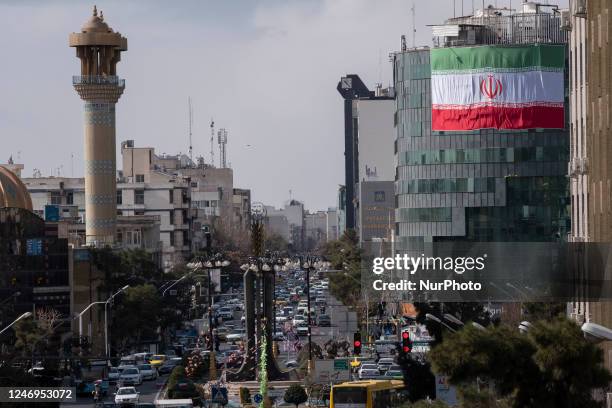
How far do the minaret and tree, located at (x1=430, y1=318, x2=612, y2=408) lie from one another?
97.9 meters

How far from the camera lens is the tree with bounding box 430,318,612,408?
3194 cm

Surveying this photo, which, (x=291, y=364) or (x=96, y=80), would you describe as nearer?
(x=291, y=364)

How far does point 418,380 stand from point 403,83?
230ft

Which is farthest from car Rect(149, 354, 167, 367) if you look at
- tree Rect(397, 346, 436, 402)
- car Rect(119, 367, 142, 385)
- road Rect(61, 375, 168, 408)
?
tree Rect(397, 346, 436, 402)

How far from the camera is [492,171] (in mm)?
119125

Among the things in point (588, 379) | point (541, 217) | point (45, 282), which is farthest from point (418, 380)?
point (541, 217)

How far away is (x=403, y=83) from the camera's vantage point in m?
124

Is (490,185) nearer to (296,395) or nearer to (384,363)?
(384,363)

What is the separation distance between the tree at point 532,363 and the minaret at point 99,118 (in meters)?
97.9

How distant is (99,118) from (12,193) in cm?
2116

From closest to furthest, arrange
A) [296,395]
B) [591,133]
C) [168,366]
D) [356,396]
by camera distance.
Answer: [356,396] → [591,133] → [296,395] → [168,366]

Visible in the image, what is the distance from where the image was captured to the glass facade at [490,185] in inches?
4660

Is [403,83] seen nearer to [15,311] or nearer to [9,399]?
[15,311]

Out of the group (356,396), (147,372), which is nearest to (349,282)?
(147,372)
